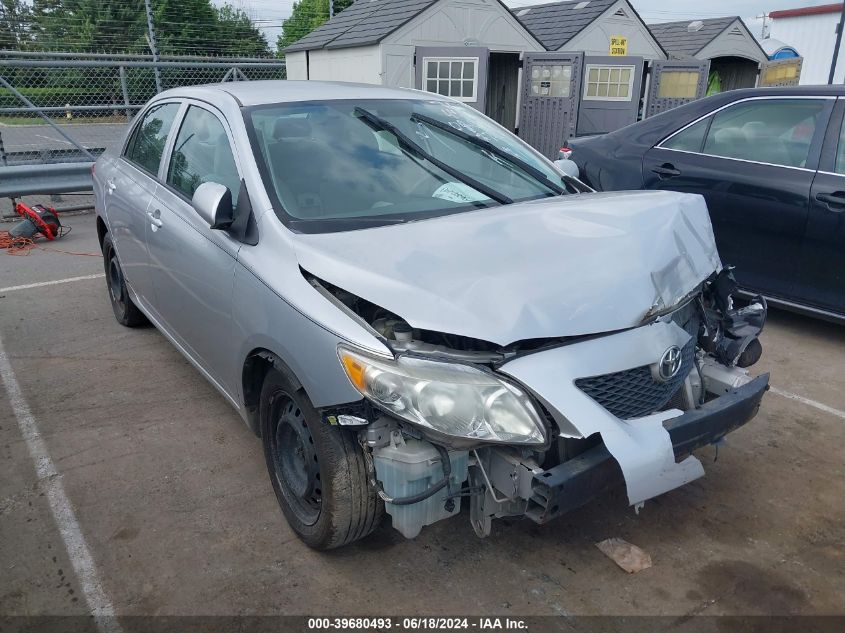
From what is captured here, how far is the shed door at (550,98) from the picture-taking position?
1242 cm

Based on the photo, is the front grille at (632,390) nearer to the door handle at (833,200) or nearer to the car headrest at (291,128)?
the car headrest at (291,128)

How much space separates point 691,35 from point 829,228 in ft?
52.1

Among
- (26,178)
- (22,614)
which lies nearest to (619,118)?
(26,178)

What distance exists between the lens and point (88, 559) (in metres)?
2.68

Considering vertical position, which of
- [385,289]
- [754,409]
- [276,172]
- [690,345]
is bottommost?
[754,409]

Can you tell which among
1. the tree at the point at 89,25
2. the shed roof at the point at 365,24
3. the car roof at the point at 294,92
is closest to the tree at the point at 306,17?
the tree at the point at 89,25

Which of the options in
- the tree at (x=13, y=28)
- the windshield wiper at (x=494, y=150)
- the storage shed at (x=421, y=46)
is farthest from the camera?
the tree at (x=13, y=28)

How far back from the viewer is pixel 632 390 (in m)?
2.34

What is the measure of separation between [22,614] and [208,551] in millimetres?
649

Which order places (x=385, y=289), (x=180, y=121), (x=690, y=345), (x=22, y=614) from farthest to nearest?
(x=180, y=121), (x=690, y=345), (x=22, y=614), (x=385, y=289)

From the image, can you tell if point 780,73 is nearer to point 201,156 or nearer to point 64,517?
point 201,156

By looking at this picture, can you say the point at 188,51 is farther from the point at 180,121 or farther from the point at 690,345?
the point at 690,345

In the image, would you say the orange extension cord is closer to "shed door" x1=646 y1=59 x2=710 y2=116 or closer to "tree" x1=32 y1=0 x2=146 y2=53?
"tree" x1=32 y1=0 x2=146 y2=53

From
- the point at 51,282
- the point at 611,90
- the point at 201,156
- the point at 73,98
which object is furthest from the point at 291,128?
the point at 611,90
